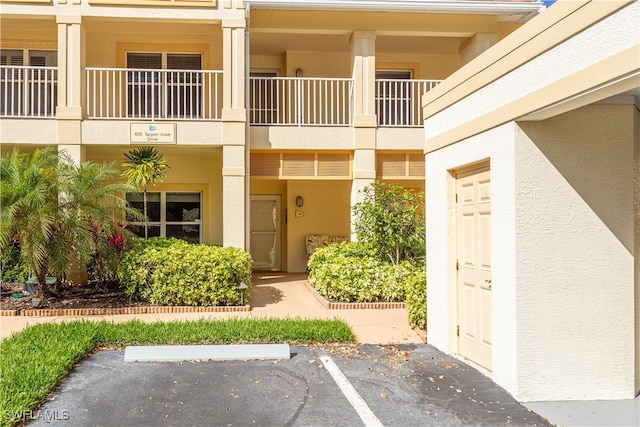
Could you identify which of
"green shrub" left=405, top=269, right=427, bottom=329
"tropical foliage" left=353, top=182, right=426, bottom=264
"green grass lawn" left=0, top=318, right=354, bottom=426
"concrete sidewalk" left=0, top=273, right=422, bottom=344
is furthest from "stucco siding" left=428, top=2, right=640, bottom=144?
"tropical foliage" left=353, top=182, right=426, bottom=264

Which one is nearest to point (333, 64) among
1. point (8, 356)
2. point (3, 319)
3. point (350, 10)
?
point (350, 10)

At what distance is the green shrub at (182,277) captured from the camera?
9.49 m

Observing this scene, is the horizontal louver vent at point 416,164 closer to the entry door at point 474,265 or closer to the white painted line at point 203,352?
the entry door at point 474,265

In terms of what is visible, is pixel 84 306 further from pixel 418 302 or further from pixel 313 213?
pixel 313 213

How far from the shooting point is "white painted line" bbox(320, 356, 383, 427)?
458cm

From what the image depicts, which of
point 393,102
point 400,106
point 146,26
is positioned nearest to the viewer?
point 146,26

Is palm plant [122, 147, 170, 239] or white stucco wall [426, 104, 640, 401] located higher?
palm plant [122, 147, 170, 239]

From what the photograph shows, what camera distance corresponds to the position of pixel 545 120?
16.4 feet

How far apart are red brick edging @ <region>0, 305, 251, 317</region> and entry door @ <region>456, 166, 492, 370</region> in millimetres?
4565

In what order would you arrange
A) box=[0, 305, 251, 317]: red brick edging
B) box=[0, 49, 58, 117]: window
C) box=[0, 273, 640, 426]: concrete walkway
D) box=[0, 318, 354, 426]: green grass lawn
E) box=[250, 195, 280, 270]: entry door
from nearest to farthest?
box=[0, 273, 640, 426]: concrete walkway
box=[0, 318, 354, 426]: green grass lawn
box=[0, 305, 251, 317]: red brick edging
box=[0, 49, 58, 117]: window
box=[250, 195, 280, 270]: entry door

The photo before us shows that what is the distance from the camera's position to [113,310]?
929cm

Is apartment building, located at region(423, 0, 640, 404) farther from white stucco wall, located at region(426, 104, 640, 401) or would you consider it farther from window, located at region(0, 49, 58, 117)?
window, located at region(0, 49, 58, 117)

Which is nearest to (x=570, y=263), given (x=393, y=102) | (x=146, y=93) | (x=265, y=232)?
(x=393, y=102)

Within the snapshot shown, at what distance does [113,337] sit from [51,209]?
11.4 feet
